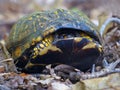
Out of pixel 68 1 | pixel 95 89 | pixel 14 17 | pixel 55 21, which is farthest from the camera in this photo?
pixel 68 1

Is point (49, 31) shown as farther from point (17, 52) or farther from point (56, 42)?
point (17, 52)

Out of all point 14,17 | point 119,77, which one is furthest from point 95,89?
point 14,17

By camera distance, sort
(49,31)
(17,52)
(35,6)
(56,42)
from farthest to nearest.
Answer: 1. (35,6)
2. (17,52)
3. (49,31)
4. (56,42)

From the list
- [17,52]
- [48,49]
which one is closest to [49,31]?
[48,49]

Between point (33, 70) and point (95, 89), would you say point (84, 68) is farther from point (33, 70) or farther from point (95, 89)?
point (95, 89)

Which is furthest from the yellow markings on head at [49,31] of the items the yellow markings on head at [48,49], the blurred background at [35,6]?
the blurred background at [35,6]

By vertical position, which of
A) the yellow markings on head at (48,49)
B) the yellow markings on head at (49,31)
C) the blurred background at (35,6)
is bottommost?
the yellow markings on head at (48,49)

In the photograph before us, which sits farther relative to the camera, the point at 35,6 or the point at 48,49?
the point at 35,6

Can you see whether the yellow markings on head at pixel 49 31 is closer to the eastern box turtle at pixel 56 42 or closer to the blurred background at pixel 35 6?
the eastern box turtle at pixel 56 42
